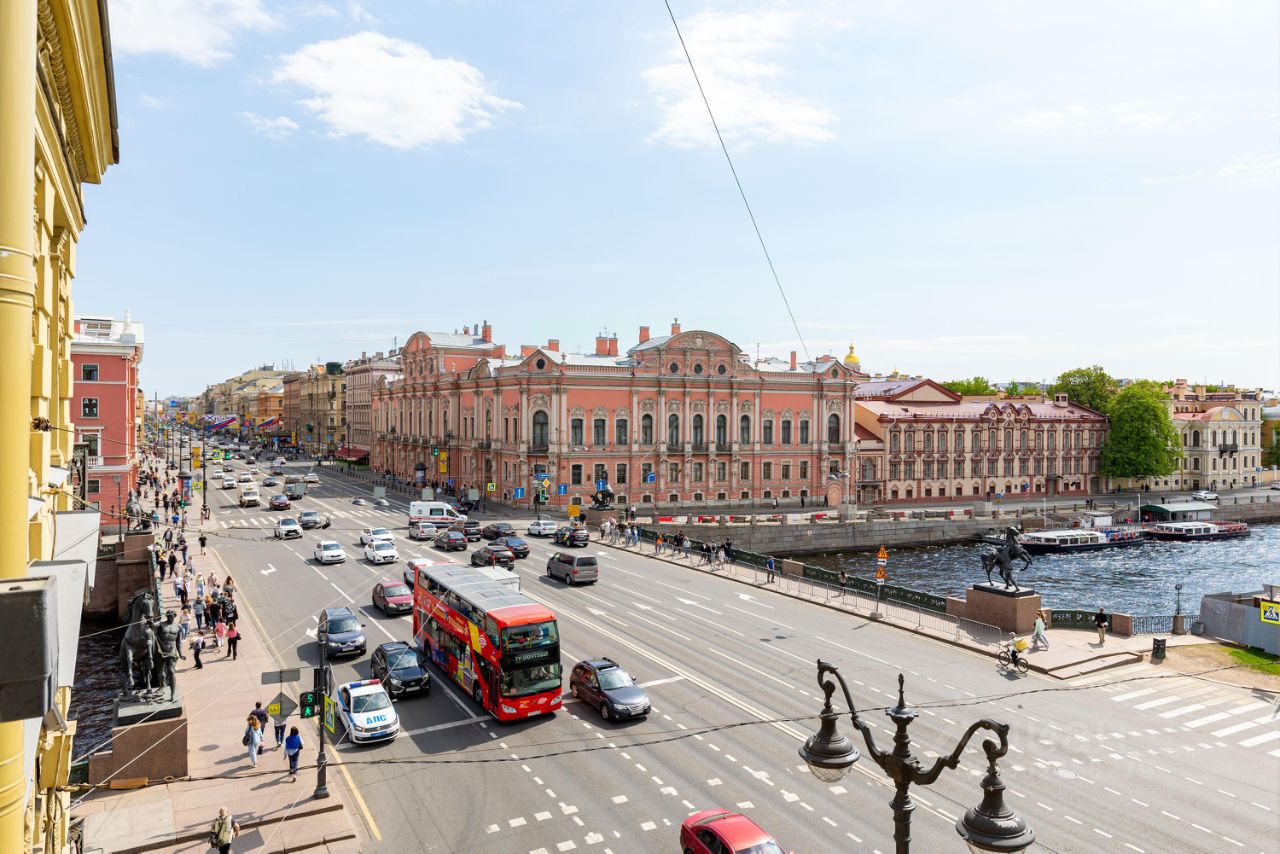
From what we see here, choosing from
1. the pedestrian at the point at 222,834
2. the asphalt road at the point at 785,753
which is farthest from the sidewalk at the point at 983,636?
the pedestrian at the point at 222,834

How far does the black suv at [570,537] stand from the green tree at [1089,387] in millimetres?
81809

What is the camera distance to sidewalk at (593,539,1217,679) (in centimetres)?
2842

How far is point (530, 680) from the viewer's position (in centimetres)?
2200

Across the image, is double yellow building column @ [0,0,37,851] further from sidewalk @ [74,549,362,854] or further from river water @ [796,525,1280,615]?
river water @ [796,525,1280,615]

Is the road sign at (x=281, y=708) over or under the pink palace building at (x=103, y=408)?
under

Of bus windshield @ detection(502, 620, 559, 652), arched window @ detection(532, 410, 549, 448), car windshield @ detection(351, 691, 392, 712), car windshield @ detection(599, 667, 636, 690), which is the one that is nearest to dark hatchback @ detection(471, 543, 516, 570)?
car windshield @ detection(599, 667, 636, 690)

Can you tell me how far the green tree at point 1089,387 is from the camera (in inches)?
4237

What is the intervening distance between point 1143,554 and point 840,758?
7293 centimetres

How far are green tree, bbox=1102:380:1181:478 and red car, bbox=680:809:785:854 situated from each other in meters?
98.1

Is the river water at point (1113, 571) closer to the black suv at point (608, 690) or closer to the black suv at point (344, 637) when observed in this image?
the black suv at point (608, 690)

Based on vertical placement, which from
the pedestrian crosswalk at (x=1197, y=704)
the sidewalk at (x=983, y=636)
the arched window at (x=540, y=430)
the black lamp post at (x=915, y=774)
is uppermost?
the arched window at (x=540, y=430)

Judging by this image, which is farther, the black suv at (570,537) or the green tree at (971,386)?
the green tree at (971,386)

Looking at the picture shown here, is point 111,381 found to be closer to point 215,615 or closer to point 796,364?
point 215,615

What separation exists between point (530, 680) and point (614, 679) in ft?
8.11
